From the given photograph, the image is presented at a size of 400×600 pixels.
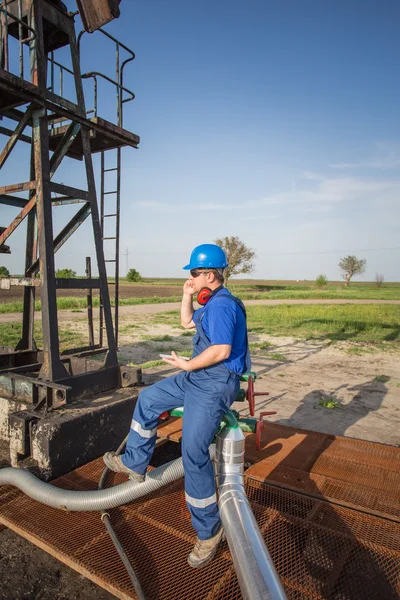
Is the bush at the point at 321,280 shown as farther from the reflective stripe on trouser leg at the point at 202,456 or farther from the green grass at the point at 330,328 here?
the reflective stripe on trouser leg at the point at 202,456

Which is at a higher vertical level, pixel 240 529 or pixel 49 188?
pixel 49 188

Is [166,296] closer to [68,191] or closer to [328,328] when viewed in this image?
[328,328]

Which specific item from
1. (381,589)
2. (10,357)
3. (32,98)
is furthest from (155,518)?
(32,98)

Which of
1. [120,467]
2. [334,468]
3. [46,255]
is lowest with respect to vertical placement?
[334,468]

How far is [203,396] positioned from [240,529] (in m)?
0.83

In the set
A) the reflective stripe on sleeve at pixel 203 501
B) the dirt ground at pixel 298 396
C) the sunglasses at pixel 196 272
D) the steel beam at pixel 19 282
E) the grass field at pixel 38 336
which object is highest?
the sunglasses at pixel 196 272

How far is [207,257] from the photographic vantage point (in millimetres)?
3043

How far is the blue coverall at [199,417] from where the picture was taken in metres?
2.68

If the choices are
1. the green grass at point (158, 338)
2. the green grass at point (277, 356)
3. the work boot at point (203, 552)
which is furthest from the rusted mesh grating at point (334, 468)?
the green grass at point (158, 338)

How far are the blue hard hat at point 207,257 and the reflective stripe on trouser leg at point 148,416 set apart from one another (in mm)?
861

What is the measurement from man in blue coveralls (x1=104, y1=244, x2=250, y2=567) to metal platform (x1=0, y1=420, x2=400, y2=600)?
0.26 m

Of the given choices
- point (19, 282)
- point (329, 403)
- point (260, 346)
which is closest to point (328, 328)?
point (260, 346)

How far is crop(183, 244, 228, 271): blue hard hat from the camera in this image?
9.98 feet

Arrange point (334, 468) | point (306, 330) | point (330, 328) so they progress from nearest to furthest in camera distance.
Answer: point (334, 468) < point (306, 330) < point (330, 328)
